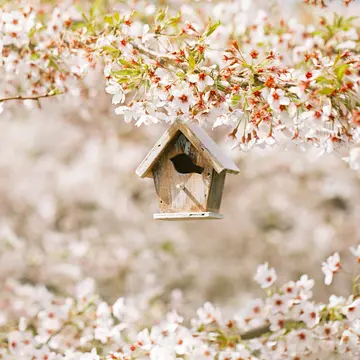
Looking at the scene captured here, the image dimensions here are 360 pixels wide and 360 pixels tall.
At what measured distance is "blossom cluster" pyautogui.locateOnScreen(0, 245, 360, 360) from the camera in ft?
11.3

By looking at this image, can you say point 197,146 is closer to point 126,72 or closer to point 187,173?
point 187,173

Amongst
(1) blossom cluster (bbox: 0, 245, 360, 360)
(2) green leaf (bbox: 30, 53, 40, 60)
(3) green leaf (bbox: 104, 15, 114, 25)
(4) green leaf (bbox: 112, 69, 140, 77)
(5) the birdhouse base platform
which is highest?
(3) green leaf (bbox: 104, 15, 114, 25)

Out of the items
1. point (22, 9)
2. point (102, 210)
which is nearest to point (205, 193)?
point (22, 9)

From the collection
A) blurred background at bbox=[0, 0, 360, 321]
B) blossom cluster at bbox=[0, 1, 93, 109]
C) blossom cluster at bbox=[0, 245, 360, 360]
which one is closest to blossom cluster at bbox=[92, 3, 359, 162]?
blossom cluster at bbox=[0, 1, 93, 109]

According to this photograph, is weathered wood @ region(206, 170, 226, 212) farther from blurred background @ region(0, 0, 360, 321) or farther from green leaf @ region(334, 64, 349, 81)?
blurred background @ region(0, 0, 360, 321)

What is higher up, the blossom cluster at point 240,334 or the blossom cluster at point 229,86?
the blossom cluster at point 229,86

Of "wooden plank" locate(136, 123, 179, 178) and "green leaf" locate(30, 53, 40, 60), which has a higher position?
"green leaf" locate(30, 53, 40, 60)

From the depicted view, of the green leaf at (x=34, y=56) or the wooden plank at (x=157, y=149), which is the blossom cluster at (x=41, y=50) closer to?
the green leaf at (x=34, y=56)

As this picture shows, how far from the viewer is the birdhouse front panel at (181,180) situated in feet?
9.58

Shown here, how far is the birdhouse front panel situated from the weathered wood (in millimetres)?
19

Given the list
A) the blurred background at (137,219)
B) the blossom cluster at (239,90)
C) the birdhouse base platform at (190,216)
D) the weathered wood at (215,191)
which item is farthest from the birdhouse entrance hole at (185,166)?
the blurred background at (137,219)

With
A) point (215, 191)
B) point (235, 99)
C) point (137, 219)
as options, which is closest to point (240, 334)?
point (215, 191)

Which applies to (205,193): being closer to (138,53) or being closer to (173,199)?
(173,199)

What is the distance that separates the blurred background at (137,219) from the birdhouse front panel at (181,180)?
15.0 feet
